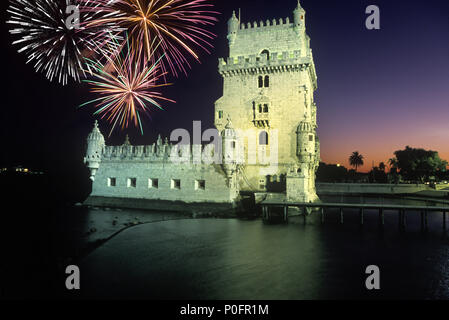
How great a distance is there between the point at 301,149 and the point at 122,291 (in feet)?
76.1

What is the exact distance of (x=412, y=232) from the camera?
24.3m

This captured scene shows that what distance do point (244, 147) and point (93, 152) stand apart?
18835mm

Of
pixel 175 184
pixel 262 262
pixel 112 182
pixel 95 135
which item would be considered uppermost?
pixel 95 135

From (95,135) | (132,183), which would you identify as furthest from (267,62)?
(95,135)

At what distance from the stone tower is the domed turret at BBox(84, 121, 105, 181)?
15298mm

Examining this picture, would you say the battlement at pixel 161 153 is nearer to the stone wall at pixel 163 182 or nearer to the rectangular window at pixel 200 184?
the stone wall at pixel 163 182

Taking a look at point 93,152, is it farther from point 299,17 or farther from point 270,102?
point 299,17

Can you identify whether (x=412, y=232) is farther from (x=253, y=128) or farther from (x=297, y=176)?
(x=253, y=128)

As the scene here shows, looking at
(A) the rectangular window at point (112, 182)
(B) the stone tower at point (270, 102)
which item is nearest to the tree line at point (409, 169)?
(B) the stone tower at point (270, 102)

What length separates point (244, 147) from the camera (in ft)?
106

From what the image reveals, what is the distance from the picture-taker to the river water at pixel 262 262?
39.1ft

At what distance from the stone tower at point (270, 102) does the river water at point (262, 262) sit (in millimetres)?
8566

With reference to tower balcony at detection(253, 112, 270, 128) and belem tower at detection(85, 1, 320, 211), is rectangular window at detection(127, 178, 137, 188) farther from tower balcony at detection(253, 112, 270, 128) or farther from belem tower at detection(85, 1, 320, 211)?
tower balcony at detection(253, 112, 270, 128)
